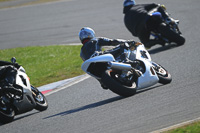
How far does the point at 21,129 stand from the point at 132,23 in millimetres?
6827

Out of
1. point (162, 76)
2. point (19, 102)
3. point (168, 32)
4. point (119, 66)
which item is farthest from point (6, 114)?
point (168, 32)

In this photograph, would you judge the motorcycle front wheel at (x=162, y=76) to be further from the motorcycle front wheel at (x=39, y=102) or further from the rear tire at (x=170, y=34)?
the rear tire at (x=170, y=34)

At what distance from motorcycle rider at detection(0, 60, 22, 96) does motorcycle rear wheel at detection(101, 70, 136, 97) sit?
61.5 inches

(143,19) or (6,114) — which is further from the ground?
(6,114)

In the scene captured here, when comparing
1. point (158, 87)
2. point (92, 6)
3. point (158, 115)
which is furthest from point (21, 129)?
point (92, 6)

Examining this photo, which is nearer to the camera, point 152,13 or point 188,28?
point 152,13

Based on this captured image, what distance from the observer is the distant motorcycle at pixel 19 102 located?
8131 millimetres

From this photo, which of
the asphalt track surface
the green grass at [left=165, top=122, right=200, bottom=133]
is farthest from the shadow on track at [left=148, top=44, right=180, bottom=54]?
the green grass at [left=165, top=122, right=200, bottom=133]

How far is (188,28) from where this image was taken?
1634 cm

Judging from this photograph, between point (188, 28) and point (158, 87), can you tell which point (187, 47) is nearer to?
point (188, 28)

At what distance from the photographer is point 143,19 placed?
13320 mm

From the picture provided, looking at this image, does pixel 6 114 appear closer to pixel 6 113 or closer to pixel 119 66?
pixel 6 113

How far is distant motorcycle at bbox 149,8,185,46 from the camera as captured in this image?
1323 centimetres

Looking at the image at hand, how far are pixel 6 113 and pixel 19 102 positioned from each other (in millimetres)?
323
